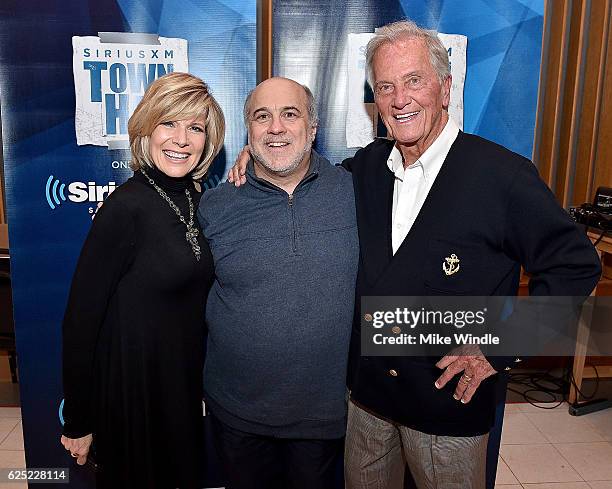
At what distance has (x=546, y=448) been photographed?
2.87 metres

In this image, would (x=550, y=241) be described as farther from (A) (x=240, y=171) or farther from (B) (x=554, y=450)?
(B) (x=554, y=450)

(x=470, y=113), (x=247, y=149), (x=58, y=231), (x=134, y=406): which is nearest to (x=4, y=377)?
(x=58, y=231)

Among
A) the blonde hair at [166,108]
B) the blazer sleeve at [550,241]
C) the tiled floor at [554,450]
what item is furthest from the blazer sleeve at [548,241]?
the tiled floor at [554,450]

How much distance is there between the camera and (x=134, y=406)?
5.32 feet

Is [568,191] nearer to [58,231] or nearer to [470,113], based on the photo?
[470,113]

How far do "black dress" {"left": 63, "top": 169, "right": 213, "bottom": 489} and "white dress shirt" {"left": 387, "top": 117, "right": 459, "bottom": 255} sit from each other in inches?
21.9

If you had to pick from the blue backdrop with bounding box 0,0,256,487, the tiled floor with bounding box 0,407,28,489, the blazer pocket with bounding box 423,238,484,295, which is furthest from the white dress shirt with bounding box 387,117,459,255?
the tiled floor with bounding box 0,407,28,489

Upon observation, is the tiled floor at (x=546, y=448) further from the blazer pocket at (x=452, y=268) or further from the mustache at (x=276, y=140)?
the mustache at (x=276, y=140)

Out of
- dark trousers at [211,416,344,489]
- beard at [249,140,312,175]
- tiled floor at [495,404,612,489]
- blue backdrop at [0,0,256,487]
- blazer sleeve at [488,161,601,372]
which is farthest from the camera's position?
tiled floor at [495,404,612,489]

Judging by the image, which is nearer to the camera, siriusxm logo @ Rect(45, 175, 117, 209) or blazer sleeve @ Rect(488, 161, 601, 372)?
blazer sleeve @ Rect(488, 161, 601, 372)

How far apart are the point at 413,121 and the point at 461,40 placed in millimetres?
705

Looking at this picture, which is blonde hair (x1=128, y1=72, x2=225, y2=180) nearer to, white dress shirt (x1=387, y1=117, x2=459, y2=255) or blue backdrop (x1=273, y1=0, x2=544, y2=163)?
blue backdrop (x1=273, y1=0, x2=544, y2=163)

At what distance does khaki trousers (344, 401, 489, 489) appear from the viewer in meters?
1.57

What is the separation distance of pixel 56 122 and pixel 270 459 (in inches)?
53.0
